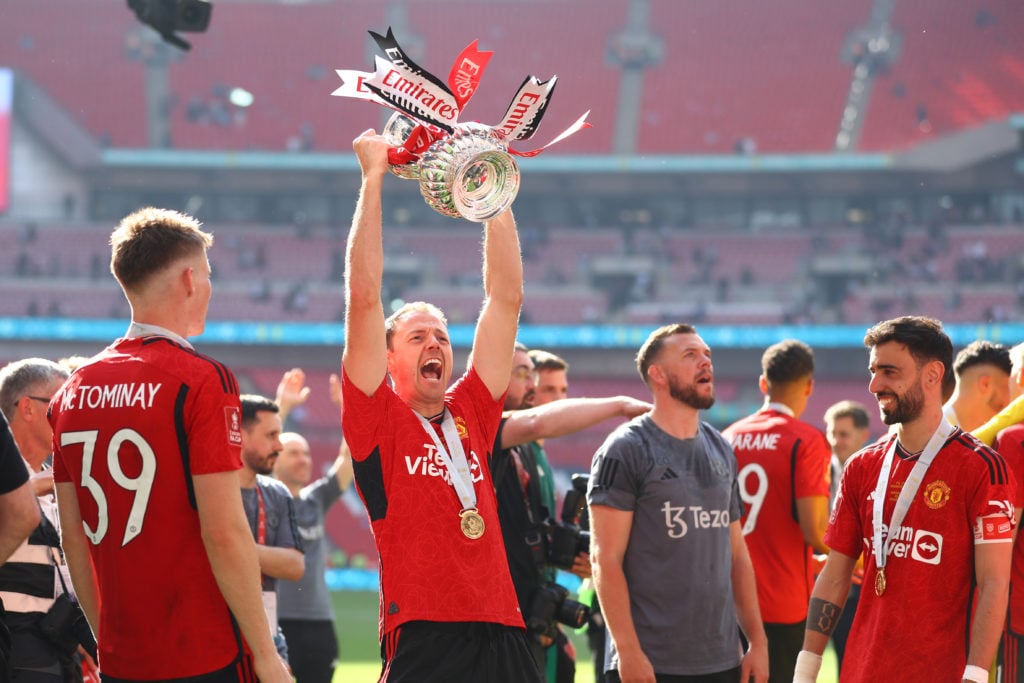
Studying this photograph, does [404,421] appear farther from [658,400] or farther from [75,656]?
[75,656]

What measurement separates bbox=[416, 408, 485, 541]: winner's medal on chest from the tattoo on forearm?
123 centimetres

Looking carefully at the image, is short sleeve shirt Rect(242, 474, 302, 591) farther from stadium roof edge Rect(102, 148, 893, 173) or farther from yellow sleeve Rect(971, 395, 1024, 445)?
stadium roof edge Rect(102, 148, 893, 173)

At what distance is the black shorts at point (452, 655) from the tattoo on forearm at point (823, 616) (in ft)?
3.52

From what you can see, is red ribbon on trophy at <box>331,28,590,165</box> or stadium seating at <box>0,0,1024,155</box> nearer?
red ribbon on trophy at <box>331,28,590,165</box>

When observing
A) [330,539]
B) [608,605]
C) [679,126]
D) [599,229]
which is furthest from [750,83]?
[608,605]

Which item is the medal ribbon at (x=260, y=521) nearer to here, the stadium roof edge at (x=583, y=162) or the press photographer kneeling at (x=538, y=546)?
→ the press photographer kneeling at (x=538, y=546)

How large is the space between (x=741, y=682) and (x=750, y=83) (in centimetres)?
3079

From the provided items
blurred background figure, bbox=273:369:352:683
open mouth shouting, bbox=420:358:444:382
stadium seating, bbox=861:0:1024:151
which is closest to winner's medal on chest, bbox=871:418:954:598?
open mouth shouting, bbox=420:358:444:382

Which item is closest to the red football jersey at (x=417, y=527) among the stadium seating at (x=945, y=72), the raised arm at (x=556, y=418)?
the raised arm at (x=556, y=418)

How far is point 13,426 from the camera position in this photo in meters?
4.00

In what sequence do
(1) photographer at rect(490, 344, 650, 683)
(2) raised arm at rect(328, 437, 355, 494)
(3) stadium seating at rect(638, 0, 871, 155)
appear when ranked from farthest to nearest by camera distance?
1. (3) stadium seating at rect(638, 0, 871, 155)
2. (2) raised arm at rect(328, 437, 355, 494)
3. (1) photographer at rect(490, 344, 650, 683)

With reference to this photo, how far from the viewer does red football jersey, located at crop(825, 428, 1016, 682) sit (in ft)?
11.2

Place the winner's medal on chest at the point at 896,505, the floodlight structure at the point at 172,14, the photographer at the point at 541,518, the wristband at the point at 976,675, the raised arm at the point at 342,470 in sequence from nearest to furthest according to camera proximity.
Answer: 1. the wristband at the point at 976,675
2. the winner's medal on chest at the point at 896,505
3. the photographer at the point at 541,518
4. the raised arm at the point at 342,470
5. the floodlight structure at the point at 172,14

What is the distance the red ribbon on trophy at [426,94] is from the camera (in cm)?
291
